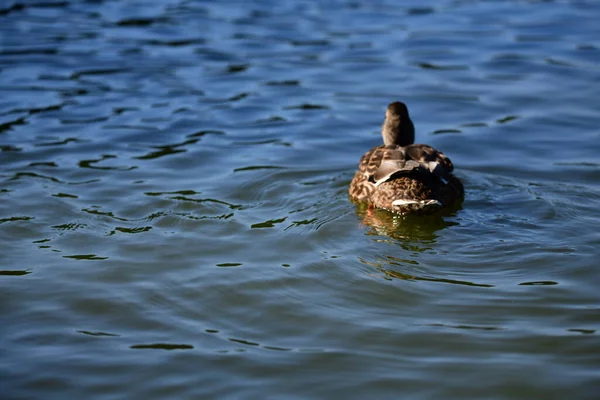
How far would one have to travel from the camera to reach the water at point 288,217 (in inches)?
221

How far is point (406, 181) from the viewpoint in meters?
8.48

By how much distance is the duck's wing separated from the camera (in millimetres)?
8391

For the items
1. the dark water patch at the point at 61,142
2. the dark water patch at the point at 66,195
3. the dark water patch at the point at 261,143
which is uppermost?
the dark water patch at the point at 61,142

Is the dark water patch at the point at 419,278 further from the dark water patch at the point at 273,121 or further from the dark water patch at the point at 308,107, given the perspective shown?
the dark water patch at the point at 308,107

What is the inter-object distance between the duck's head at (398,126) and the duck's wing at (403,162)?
55cm

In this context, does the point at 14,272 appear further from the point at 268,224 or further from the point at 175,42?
the point at 175,42

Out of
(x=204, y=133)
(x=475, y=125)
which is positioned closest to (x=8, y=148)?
(x=204, y=133)

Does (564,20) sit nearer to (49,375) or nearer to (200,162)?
(200,162)

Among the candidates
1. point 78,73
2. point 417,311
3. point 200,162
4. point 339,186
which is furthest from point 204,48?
point 417,311

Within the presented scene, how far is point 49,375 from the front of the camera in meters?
5.50

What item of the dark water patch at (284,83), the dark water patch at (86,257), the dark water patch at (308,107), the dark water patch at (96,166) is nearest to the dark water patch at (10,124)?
the dark water patch at (96,166)

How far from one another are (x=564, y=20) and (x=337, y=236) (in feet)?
32.9

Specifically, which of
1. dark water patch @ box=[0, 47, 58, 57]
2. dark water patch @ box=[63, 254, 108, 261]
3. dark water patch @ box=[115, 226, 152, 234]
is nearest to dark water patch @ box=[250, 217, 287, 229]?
dark water patch @ box=[115, 226, 152, 234]

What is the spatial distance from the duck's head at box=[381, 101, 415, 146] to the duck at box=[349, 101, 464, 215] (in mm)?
500
